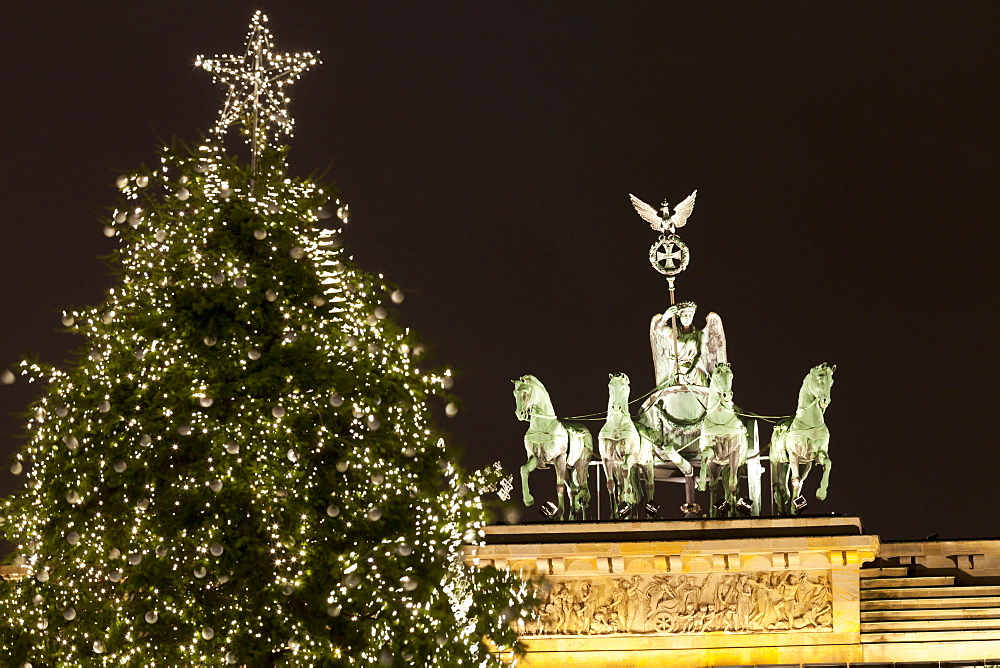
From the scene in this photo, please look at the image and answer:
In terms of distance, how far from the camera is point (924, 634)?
17984mm

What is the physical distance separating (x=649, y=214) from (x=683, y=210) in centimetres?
39

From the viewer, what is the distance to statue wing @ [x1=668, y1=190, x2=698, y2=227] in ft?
65.8

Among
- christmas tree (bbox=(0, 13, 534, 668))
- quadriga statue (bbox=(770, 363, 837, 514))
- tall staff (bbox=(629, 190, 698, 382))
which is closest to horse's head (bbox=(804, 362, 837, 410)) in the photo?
quadriga statue (bbox=(770, 363, 837, 514))

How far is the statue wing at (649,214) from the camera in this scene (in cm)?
2012

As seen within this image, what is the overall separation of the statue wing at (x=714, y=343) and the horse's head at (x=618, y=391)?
4.19 feet

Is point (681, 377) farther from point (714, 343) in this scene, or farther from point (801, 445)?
point (801, 445)

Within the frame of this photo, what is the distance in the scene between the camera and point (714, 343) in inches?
768

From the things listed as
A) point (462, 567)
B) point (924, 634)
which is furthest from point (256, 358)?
point (924, 634)

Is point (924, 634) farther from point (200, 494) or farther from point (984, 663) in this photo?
point (200, 494)

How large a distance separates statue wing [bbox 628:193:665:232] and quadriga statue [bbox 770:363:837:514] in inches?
109

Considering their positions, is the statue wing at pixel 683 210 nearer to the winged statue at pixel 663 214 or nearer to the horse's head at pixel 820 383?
the winged statue at pixel 663 214

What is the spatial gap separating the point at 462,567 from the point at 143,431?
2508 millimetres

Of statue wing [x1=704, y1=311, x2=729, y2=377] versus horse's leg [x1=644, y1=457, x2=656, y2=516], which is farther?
statue wing [x1=704, y1=311, x2=729, y2=377]

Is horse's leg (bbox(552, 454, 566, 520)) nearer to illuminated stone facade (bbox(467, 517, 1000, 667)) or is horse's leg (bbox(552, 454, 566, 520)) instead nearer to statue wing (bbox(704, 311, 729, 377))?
illuminated stone facade (bbox(467, 517, 1000, 667))
